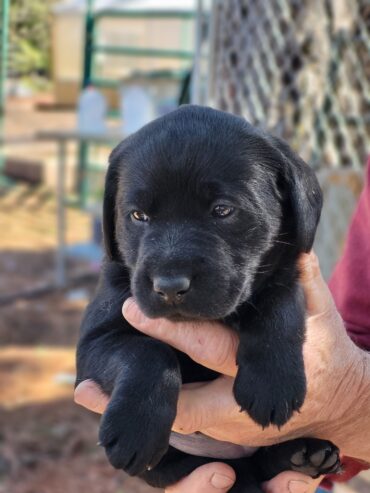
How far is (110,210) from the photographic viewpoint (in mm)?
1909

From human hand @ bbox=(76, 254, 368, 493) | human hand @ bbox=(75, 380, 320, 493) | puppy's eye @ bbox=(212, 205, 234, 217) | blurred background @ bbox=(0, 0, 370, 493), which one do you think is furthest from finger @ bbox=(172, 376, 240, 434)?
blurred background @ bbox=(0, 0, 370, 493)

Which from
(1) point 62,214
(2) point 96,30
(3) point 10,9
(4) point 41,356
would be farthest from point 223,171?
(2) point 96,30

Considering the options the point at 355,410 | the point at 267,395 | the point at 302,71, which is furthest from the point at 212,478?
the point at 302,71

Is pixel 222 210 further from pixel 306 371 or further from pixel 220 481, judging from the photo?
pixel 220 481

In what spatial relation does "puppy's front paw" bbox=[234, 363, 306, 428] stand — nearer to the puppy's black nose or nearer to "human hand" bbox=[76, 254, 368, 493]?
"human hand" bbox=[76, 254, 368, 493]

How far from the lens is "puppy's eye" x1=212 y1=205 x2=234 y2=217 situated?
5.45 feet

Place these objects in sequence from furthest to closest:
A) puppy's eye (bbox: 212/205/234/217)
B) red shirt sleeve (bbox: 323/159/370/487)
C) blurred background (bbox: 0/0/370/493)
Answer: blurred background (bbox: 0/0/370/493)
red shirt sleeve (bbox: 323/159/370/487)
puppy's eye (bbox: 212/205/234/217)

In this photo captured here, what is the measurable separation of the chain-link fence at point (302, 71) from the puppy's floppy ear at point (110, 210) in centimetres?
275

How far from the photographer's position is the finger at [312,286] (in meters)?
1.82

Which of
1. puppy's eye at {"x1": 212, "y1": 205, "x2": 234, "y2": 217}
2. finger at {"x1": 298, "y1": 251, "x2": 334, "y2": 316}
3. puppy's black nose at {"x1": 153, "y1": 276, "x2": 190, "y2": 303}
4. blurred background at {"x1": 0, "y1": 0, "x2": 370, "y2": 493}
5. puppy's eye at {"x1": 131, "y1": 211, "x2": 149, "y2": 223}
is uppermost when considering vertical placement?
puppy's eye at {"x1": 212, "y1": 205, "x2": 234, "y2": 217}

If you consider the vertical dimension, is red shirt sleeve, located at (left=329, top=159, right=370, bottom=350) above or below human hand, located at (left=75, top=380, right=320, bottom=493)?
above

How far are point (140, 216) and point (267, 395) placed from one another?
483 millimetres

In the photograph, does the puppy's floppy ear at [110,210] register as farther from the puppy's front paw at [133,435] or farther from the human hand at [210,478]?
the puppy's front paw at [133,435]

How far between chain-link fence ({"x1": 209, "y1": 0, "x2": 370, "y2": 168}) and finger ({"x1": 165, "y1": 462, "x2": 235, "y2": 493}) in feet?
9.96
